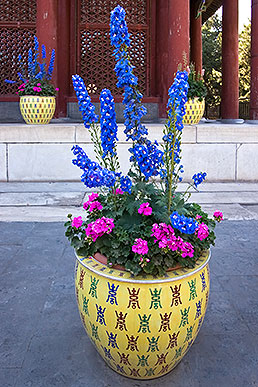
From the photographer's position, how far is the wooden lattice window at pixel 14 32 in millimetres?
9117

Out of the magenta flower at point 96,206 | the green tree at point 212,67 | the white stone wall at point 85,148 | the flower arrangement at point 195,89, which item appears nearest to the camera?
the magenta flower at point 96,206

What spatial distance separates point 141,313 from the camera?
5.74 ft

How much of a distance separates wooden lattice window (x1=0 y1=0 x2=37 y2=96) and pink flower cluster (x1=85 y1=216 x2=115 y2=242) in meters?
7.99

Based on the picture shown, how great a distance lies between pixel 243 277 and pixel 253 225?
4.95 ft

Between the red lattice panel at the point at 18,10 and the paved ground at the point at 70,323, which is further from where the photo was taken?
the red lattice panel at the point at 18,10

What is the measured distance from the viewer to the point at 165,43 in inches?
359

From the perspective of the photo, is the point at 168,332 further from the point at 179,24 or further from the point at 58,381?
the point at 179,24

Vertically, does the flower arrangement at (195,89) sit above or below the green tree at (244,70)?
below

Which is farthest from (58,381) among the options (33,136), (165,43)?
(165,43)

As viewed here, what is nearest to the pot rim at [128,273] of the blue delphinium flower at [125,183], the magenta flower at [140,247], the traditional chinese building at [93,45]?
the magenta flower at [140,247]

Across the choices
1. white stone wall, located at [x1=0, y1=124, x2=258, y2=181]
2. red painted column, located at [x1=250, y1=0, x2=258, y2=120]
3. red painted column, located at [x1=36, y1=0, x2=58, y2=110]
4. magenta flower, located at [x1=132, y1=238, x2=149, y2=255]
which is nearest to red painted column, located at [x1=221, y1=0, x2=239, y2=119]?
red painted column, located at [x1=250, y1=0, x2=258, y2=120]

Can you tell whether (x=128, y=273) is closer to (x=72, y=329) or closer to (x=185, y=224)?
(x=185, y=224)

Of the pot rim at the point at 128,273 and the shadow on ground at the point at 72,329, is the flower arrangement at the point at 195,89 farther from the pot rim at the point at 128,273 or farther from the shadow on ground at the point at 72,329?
the pot rim at the point at 128,273

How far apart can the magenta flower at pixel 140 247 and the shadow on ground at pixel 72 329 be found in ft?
2.11
